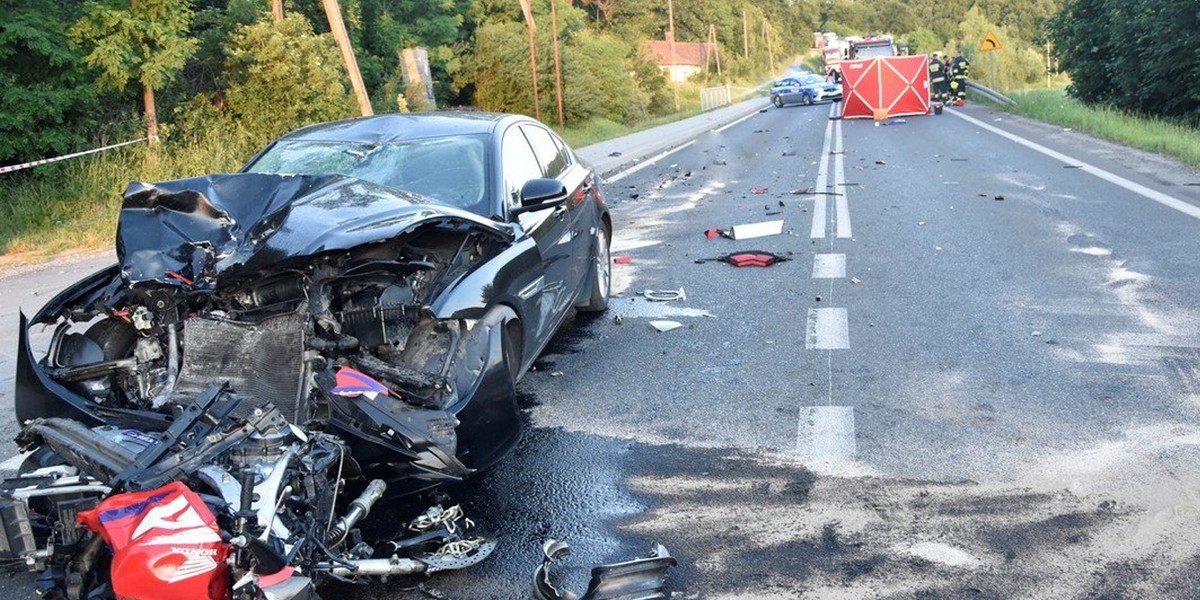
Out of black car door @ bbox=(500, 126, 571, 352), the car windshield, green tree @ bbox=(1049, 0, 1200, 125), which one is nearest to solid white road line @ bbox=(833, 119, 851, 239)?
black car door @ bbox=(500, 126, 571, 352)

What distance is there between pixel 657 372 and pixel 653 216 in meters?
7.35

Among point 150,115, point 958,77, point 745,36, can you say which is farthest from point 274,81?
point 745,36

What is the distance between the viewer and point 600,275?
318 inches

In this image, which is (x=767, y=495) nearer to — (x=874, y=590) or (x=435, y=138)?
(x=874, y=590)

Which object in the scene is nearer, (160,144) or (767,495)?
(767,495)

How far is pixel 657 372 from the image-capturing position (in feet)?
22.0

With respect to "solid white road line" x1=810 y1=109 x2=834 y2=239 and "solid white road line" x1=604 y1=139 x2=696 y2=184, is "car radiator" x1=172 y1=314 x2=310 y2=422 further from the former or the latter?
"solid white road line" x1=604 y1=139 x2=696 y2=184

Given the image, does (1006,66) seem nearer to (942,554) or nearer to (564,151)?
(564,151)

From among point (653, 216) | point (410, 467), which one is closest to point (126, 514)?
point (410, 467)

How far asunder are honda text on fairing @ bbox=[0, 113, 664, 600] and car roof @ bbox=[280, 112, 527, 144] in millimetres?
1051

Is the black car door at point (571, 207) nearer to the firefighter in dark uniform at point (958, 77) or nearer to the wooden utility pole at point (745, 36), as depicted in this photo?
the firefighter in dark uniform at point (958, 77)

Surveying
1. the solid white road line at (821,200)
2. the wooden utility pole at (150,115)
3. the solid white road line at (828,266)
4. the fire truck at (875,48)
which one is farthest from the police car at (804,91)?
the solid white road line at (828,266)

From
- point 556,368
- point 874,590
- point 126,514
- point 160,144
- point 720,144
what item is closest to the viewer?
point 126,514

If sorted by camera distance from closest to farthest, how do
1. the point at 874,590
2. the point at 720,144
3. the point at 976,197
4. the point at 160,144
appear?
the point at 874,590, the point at 976,197, the point at 160,144, the point at 720,144
